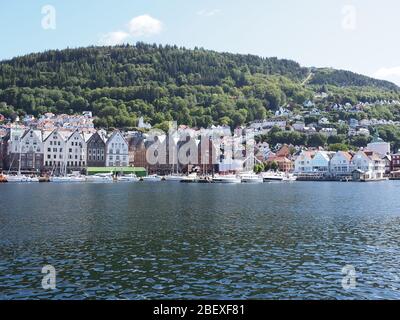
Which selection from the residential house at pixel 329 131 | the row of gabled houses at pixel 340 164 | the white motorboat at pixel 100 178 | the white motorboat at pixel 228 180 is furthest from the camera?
the residential house at pixel 329 131

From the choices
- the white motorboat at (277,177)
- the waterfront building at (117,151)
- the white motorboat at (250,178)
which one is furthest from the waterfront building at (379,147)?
the waterfront building at (117,151)

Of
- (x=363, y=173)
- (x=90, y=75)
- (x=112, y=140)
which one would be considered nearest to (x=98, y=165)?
(x=112, y=140)

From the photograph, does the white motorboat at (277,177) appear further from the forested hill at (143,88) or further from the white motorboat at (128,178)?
the forested hill at (143,88)

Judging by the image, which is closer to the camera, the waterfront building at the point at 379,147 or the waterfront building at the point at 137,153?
the waterfront building at the point at 137,153

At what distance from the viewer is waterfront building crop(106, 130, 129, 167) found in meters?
95.9

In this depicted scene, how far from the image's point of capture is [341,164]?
10625 cm

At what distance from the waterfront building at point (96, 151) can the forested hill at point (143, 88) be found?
123 ft

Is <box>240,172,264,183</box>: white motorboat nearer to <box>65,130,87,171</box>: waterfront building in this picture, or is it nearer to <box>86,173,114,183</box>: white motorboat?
<box>86,173,114,183</box>: white motorboat

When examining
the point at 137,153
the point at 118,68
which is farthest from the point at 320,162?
the point at 118,68

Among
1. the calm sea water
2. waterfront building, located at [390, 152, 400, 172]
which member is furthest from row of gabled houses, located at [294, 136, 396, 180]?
the calm sea water

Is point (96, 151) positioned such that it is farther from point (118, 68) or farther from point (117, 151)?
point (118, 68)

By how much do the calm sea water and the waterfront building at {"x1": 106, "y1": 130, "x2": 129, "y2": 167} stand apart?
66431 mm

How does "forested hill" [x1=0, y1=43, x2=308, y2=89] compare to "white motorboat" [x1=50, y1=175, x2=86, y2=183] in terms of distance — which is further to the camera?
"forested hill" [x1=0, y1=43, x2=308, y2=89]

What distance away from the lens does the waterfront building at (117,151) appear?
315 feet
